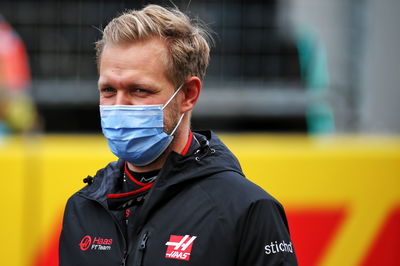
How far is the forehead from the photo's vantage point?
2.23m

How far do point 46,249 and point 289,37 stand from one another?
4.86 metres

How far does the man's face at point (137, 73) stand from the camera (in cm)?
223

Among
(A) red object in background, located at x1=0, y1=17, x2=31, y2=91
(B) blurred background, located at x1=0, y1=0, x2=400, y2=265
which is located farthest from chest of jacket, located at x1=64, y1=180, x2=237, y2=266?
(A) red object in background, located at x1=0, y1=17, x2=31, y2=91

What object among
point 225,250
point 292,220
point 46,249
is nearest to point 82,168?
point 46,249

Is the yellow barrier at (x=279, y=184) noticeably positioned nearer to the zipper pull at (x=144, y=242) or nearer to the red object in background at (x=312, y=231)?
the red object in background at (x=312, y=231)

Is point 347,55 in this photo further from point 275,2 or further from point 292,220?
point 292,220

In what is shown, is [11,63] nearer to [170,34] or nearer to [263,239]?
[170,34]

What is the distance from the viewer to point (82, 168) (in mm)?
5074

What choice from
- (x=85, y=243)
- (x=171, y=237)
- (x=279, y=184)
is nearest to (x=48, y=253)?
(x=279, y=184)

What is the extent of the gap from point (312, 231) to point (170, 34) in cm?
298

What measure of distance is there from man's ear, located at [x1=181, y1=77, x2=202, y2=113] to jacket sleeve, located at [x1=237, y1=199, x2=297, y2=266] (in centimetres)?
40

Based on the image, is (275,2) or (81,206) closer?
(81,206)

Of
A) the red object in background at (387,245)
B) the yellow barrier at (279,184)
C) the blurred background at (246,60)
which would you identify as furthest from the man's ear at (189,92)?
the blurred background at (246,60)

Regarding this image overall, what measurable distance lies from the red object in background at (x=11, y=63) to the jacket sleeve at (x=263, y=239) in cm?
667
